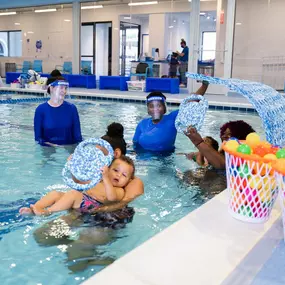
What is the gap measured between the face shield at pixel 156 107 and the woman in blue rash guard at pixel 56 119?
3.29 ft

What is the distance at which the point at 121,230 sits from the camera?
9.11ft

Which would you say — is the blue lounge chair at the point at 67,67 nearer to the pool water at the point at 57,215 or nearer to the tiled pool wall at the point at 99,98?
the tiled pool wall at the point at 99,98

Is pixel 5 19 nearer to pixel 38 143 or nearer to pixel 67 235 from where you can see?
pixel 38 143

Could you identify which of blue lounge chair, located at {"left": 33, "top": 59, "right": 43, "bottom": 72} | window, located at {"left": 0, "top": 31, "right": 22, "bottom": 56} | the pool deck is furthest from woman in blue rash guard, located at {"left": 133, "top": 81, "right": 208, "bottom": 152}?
window, located at {"left": 0, "top": 31, "right": 22, "bottom": 56}

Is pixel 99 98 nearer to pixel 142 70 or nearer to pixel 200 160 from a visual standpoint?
pixel 142 70

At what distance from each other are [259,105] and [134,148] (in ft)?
10.6

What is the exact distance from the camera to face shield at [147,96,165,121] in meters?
4.97

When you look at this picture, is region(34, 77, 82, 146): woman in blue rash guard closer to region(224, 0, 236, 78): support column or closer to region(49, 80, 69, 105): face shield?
region(49, 80, 69, 105): face shield

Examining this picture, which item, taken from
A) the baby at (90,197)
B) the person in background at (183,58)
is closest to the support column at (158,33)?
the person in background at (183,58)

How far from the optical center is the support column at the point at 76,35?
17.9 meters

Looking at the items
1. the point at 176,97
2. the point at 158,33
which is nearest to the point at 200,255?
the point at 176,97

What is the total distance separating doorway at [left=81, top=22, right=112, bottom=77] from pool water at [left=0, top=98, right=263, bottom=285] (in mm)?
12439

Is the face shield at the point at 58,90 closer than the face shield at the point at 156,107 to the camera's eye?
No

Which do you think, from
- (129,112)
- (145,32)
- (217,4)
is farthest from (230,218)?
(145,32)
